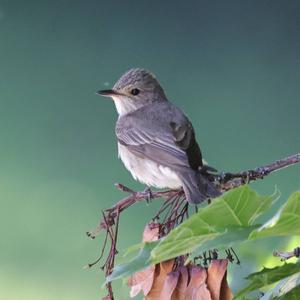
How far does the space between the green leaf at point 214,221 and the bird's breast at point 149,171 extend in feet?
3.44

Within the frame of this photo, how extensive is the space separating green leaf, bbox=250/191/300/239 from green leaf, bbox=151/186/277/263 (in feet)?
0.08

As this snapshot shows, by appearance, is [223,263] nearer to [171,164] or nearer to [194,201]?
[194,201]

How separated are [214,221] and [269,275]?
6.2 inches

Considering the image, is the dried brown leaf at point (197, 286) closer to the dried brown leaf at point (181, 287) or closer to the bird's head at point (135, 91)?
the dried brown leaf at point (181, 287)

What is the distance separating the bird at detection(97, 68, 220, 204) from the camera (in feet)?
5.73

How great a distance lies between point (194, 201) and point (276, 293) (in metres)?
0.51

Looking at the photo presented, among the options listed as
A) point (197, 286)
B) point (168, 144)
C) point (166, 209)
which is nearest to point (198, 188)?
point (166, 209)

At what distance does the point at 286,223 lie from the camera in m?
0.71

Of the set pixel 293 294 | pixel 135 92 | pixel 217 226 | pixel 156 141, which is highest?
pixel 135 92

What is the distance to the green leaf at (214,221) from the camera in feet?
2.34

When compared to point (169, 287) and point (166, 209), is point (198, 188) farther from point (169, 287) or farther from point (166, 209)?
point (169, 287)

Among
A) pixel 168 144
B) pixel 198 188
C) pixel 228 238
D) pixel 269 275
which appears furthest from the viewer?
pixel 168 144

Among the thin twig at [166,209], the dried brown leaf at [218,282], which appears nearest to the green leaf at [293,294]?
the dried brown leaf at [218,282]

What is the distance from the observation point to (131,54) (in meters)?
3.91
